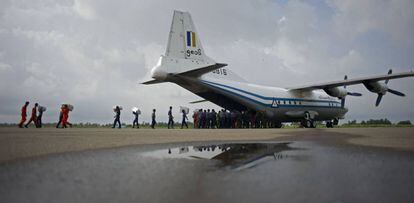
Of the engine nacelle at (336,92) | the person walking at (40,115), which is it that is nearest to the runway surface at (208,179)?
the person walking at (40,115)

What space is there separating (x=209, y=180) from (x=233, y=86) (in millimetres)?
17609

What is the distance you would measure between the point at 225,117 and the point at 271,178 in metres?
21.7

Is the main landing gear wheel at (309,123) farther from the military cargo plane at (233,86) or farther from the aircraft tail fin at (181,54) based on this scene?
the aircraft tail fin at (181,54)

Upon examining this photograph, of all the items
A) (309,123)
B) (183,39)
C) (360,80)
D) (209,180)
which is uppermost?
(183,39)

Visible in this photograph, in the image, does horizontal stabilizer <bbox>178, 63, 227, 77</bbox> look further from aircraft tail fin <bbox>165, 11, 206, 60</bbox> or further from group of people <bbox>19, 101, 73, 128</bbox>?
group of people <bbox>19, 101, 73, 128</bbox>

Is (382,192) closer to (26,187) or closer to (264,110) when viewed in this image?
(26,187)

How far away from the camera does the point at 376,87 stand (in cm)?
2244

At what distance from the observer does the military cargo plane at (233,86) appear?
1812 centimetres

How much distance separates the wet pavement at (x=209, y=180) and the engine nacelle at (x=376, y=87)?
1977 centimetres

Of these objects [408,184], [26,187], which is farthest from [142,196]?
[408,184]

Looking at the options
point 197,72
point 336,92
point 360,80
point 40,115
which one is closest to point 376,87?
point 360,80

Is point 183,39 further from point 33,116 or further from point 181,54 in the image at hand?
point 33,116

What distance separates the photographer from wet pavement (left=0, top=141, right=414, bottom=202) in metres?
2.39

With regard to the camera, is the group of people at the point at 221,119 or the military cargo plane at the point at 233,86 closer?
the military cargo plane at the point at 233,86
